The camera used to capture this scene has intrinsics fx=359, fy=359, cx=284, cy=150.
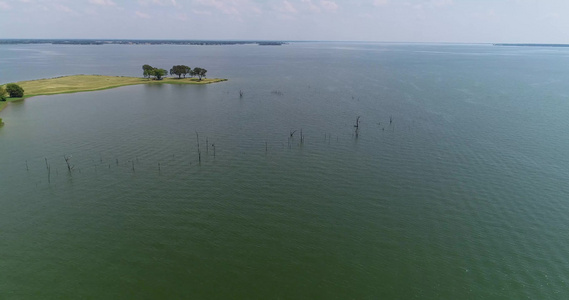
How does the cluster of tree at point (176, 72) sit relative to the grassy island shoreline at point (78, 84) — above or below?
above

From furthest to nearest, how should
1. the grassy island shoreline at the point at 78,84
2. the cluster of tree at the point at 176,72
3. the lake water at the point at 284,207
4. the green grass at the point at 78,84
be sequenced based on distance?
the cluster of tree at the point at 176,72 < the green grass at the point at 78,84 < the grassy island shoreline at the point at 78,84 < the lake water at the point at 284,207

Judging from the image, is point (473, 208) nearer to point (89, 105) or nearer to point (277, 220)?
point (277, 220)

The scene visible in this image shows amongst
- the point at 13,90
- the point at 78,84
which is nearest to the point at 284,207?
the point at 13,90

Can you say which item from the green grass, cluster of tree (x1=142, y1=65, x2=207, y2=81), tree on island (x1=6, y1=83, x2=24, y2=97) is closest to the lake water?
tree on island (x1=6, y1=83, x2=24, y2=97)

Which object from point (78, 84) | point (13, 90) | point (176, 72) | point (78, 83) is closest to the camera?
point (13, 90)

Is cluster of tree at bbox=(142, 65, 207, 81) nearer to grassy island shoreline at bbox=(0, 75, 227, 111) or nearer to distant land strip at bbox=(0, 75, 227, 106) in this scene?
grassy island shoreline at bbox=(0, 75, 227, 111)

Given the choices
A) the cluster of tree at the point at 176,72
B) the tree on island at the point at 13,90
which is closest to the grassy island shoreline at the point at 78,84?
the tree on island at the point at 13,90

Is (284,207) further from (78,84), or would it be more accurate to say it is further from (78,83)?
(78,83)

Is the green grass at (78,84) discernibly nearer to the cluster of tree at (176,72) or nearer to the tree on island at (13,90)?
the tree on island at (13,90)
